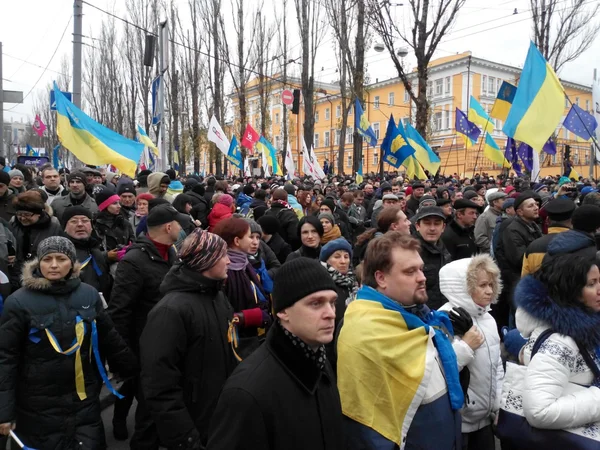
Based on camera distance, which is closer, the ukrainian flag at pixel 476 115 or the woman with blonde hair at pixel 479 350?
the woman with blonde hair at pixel 479 350

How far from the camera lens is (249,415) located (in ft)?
5.96

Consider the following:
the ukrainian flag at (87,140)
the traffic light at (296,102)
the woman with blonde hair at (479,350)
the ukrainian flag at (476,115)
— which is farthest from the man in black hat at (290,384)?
the traffic light at (296,102)

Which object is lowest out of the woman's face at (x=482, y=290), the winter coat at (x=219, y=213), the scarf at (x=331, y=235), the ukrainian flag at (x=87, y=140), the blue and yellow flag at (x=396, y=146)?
the woman's face at (x=482, y=290)

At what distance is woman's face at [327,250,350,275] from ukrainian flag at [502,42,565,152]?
507 centimetres

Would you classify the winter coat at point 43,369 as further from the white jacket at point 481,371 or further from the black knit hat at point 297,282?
the white jacket at point 481,371

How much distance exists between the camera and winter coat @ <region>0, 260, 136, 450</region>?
3170mm

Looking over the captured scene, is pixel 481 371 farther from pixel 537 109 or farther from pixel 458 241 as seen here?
pixel 537 109

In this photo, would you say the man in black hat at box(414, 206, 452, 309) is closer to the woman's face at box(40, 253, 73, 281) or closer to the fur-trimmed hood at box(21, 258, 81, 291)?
the woman's face at box(40, 253, 73, 281)

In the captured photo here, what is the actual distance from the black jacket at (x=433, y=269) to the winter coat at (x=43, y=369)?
2.67 meters

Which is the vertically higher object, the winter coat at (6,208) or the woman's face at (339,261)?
the winter coat at (6,208)

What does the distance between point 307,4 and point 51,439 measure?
101ft

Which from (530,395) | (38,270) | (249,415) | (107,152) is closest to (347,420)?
(249,415)

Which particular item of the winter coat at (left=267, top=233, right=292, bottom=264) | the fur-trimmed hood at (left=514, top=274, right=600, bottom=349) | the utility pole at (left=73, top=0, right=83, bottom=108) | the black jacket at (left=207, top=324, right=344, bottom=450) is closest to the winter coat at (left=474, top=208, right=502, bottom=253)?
the winter coat at (left=267, top=233, right=292, bottom=264)

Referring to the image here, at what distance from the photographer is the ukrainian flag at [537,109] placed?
8039 mm
